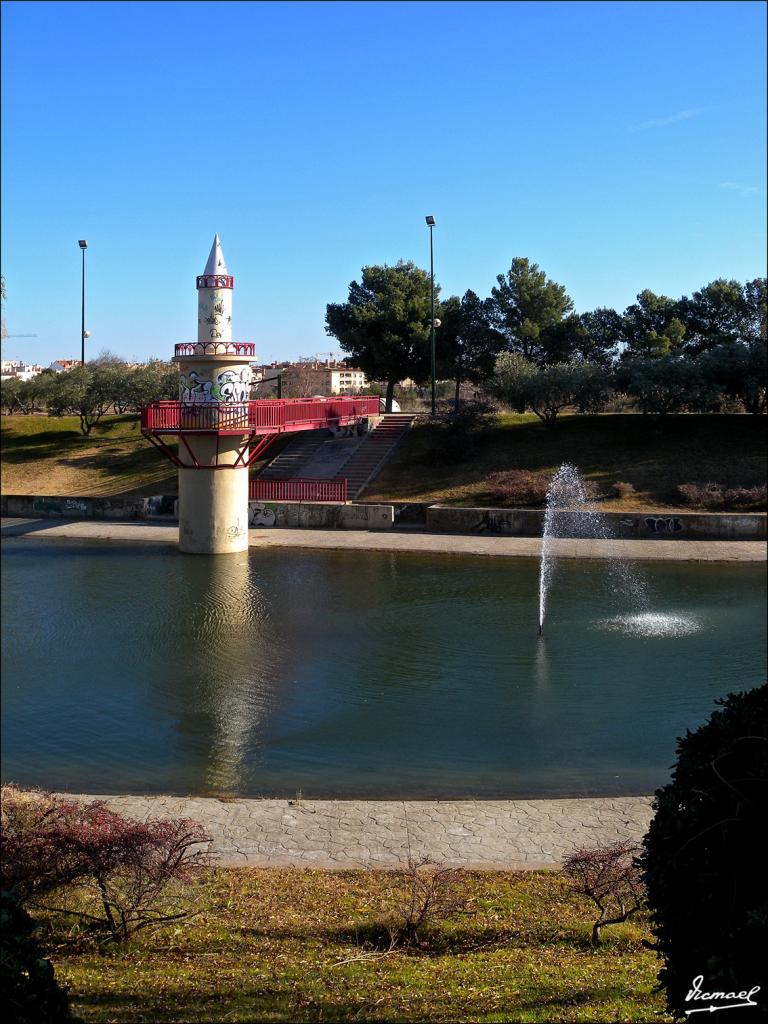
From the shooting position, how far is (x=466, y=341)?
5147 centimetres

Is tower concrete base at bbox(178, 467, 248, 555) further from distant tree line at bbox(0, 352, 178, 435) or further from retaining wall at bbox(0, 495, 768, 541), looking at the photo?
distant tree line at bbox(0, 352, 178, 435)

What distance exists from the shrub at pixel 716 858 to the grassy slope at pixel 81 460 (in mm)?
37187

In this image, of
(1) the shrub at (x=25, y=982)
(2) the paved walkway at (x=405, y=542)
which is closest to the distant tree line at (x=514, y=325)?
(2) the paved walkway at (x=405, y=542)

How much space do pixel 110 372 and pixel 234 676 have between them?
36321mm

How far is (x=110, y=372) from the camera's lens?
2039 inches

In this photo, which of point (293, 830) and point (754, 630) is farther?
point (754, 630)

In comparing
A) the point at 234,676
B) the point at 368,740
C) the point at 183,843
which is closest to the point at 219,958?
the point at 183,843

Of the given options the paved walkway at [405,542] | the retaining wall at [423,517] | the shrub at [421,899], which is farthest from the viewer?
the retaining wall at [423,517]

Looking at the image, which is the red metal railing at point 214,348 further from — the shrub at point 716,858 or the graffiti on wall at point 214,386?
the shrub at point 716,858

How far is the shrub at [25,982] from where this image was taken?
445cm

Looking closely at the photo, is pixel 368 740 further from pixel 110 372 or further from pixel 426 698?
pixel 110 372

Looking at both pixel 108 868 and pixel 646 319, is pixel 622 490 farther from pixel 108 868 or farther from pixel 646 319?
pixel 108 868

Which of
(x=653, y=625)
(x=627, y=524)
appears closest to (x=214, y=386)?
(x=627, y=524)

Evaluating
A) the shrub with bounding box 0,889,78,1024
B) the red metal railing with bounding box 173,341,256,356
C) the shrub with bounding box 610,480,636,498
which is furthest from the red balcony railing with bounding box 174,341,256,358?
the shrub with bounding box 0,889,78,1024
